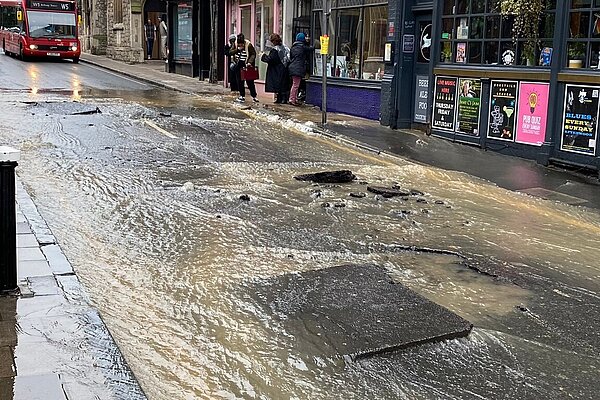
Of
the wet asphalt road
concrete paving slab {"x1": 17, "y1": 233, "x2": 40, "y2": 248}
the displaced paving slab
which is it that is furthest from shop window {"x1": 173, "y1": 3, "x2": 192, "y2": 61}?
the displaced paving slab

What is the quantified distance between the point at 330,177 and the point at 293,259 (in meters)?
3.53

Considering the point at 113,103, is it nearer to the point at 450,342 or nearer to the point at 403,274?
the point at 403,274

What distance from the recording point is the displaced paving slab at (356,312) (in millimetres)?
4449

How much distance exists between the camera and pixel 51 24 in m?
36.8

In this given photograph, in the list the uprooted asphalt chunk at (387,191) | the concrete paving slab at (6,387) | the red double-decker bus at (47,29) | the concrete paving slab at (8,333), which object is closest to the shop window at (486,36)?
the uprooted asphalt chunk at (387,191)

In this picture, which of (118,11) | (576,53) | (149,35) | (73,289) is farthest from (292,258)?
(118,11)

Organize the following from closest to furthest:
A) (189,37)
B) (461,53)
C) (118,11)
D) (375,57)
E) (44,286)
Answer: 1. (44,286)
2. (461,53)
3. (375,57)
4. (189,37)
5. (118,11)

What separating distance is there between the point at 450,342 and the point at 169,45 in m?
29.4

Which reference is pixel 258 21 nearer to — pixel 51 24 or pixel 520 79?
pixel 520 79

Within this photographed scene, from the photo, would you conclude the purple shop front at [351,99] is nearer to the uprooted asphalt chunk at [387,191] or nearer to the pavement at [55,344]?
the uprooted asphalt chunk at [387,191]

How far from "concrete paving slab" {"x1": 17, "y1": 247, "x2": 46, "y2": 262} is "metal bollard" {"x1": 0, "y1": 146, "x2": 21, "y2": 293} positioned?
0.72 m

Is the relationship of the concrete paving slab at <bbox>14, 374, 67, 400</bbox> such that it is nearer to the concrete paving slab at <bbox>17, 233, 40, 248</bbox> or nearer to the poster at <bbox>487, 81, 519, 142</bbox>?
the concrete paving slab at <bbox>17, 233, 40, 248</bbox>

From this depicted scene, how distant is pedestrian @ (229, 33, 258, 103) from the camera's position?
2081 cm

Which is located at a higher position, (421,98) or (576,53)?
(576,53)
